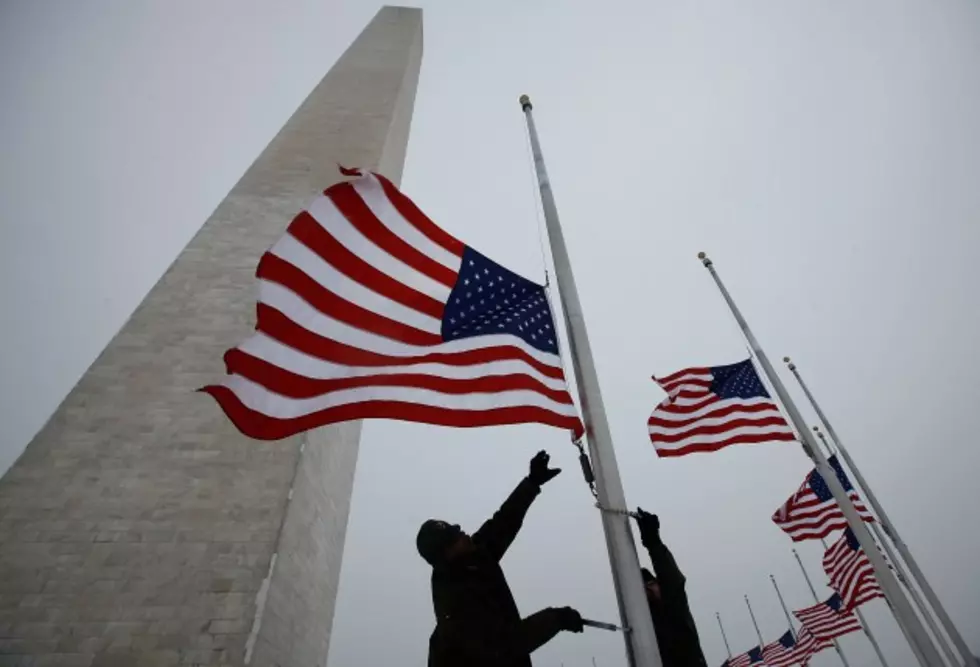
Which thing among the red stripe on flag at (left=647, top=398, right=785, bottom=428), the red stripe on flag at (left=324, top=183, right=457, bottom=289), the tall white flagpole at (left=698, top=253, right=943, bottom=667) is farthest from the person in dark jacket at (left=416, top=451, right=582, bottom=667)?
the tall white flagpole at (left=698, top=253, right=943, bottom=667)

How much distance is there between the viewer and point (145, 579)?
427cm

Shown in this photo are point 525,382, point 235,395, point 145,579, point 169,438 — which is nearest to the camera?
point 235,395

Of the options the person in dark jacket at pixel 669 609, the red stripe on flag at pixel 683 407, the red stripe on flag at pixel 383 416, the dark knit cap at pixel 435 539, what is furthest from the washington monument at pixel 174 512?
the red stripe on flag at pixel 683 407

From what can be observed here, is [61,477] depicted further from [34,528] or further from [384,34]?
[384,34]

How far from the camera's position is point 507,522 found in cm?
278

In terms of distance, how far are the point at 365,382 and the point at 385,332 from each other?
371mm

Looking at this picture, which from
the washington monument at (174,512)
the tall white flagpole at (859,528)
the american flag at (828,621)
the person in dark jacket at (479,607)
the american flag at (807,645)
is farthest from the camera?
the american flag at (807,645)

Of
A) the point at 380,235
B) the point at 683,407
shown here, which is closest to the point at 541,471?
the point at 380,235

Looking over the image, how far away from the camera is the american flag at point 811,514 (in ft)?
24.9

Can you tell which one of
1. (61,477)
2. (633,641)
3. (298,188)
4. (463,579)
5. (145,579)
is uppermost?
(298,188)

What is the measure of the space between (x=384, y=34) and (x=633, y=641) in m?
16.2

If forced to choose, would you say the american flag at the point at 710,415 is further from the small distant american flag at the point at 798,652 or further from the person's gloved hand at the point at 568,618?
the small distant american flag at the point at 798,652

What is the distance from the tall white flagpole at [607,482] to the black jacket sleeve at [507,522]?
37 centimetres

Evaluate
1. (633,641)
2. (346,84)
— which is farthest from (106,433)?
(346,84)
